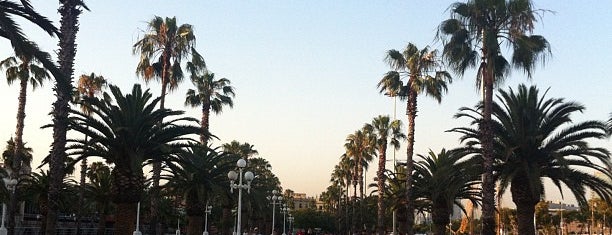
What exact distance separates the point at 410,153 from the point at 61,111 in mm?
22098

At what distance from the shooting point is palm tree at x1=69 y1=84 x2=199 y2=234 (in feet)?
73.4

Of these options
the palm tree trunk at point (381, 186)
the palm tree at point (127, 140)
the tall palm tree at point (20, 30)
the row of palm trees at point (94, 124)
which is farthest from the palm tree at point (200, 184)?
the tall palm tree at point (20, 30)

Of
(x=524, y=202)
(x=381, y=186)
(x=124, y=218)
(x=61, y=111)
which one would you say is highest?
(x=61, y=111)

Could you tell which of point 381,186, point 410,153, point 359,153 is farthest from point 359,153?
point 410,153

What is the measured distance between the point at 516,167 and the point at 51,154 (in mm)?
17433

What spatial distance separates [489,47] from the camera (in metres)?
23.9

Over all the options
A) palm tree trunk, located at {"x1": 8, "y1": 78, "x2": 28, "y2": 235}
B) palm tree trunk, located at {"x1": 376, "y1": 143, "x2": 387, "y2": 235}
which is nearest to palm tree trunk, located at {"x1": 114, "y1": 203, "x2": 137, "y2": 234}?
palm tree trunk, located at {"x1": 8, "y1": 78, "x2": 28, "y2": 235}

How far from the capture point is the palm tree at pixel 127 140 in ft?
73.4

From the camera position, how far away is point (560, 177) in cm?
2517

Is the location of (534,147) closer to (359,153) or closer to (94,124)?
(94,124)

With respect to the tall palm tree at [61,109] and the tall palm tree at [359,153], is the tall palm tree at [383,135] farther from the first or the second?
the tall palm tree at [61,109]

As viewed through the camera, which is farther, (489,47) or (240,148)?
(240,148)

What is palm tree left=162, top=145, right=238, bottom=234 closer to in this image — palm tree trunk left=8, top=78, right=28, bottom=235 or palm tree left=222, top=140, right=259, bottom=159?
palm tree trunk left=8, top=78, right=28, bottom=235

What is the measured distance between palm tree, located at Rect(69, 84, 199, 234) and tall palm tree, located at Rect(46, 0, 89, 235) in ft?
5.95
